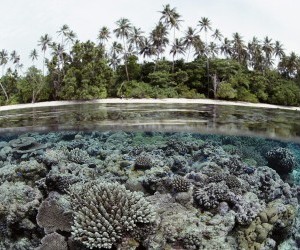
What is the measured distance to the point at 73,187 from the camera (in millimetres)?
7145

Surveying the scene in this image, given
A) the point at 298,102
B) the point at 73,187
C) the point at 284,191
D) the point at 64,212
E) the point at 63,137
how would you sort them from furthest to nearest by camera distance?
the point at 298,102 → the point at 63,137 → the point at 284,191 → the point at 73,187 → the point at 64,212

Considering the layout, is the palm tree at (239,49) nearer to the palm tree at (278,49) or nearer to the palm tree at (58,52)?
the palm tree at (278,49)

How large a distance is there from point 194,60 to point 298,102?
1563 cm

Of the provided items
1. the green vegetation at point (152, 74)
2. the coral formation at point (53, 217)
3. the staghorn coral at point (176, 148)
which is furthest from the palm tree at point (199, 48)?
the coral formation at point (53, 217)

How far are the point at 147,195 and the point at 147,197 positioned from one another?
408 millimetres

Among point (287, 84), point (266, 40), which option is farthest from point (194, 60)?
point (266, 40)

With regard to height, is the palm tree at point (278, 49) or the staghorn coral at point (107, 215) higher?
the palm tree at point (278, 49)

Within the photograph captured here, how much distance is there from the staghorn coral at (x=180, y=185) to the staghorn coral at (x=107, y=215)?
4.28ft

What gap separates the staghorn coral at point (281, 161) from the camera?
959cm

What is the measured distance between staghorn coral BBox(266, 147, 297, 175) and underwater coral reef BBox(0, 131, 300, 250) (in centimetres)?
3

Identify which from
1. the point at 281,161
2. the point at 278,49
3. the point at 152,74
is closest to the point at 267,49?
the point at 278,49

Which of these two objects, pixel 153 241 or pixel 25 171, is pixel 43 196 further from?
pixel 153 241

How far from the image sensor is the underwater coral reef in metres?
6.02

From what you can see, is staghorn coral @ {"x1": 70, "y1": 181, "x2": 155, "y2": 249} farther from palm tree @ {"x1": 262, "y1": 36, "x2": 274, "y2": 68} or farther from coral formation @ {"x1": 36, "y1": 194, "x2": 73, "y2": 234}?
palm tree @ {"x1": 262, "y1": 36, "x2": 274, "y2": 68}
